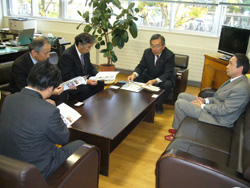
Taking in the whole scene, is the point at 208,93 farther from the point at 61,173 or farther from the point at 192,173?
the point at 61,173

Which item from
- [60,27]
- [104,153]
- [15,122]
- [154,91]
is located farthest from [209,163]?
[60,27]

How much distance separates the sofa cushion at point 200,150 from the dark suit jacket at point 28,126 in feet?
3.56

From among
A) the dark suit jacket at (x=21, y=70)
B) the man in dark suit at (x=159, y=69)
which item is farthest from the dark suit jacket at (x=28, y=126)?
the man in dark suit at (x=159, y=69)

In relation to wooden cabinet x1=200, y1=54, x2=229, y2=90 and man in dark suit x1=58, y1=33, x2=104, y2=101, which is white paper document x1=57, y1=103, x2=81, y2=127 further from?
wooden cabinet x1=200, y1=54, x2=229, y2=90

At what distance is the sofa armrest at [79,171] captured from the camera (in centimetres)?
145

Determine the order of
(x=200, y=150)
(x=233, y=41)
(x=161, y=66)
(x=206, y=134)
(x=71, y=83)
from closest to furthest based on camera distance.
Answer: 1. (x=200, y=150)
2. (x=206, y=134)
3. (x=71, y=83)
4. (x=161, y=66)
5. (x=233, y=41)

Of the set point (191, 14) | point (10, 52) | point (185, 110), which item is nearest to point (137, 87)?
point (185, 110)

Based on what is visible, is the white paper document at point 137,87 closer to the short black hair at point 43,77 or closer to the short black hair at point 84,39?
the short black hair at point 84,39

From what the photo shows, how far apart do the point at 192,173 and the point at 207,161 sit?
0.44 feet

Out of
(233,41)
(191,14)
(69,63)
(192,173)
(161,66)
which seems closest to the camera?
(192,173)

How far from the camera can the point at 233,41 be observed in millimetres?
4070

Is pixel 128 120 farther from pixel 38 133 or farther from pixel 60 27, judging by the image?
pixel 60 27

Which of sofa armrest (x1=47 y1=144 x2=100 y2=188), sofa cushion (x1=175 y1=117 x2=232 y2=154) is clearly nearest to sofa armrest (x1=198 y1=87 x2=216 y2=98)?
sofa cushion (x1=175 y1=117 x2=232 y2=154)

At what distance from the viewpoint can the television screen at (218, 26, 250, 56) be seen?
12.7ft
